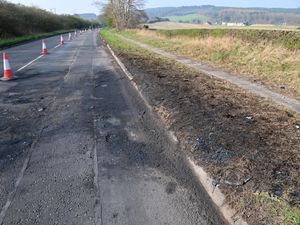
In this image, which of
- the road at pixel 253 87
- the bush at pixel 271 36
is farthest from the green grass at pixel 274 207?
the bush at pixel 271 36

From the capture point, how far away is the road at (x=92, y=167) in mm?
3627

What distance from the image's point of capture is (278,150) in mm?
4875

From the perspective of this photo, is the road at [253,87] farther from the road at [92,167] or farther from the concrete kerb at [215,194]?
the concrete kerb at [215,194]

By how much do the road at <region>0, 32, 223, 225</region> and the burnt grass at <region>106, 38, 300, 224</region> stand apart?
311mm

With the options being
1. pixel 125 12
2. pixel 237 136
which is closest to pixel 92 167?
pixel 237 136

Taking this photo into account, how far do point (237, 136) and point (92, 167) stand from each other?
231cm

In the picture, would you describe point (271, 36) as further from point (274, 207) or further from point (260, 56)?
point (274, 207)

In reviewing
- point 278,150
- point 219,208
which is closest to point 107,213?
point 219,208

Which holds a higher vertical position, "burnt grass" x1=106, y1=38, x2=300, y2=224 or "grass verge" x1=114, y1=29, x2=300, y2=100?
"burnt grass" x1=106, y1=38, x2=300, y2=224

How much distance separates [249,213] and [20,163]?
3109 mm

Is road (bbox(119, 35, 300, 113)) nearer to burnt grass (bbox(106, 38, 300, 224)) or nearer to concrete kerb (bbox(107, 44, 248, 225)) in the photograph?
burnt grass (bbox(106, 38, 300, 224))

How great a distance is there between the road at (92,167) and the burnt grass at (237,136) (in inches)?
12.3

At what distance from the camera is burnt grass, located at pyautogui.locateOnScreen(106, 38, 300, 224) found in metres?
3.91

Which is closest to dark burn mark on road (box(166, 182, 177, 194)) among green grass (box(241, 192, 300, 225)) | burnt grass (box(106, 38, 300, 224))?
burnt grass (box(106, 38, 300, 224))
